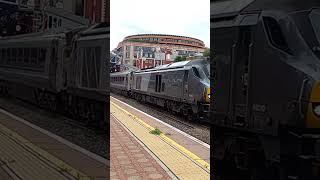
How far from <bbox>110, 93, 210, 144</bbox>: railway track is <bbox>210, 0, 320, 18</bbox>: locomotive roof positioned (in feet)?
1.41

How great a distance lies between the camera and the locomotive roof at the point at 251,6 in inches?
49.5

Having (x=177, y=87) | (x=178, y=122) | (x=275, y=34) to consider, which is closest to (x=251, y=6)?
(x=275, y=34)

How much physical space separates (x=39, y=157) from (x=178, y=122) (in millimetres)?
744

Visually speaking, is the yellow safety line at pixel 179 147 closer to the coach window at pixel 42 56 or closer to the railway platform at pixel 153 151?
the railway platform at pixel 153 151

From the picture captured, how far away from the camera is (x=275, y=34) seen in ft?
4.31

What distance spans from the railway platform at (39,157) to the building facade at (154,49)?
1.54 feet

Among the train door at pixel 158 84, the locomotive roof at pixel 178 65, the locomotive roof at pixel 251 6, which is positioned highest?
the locomotive roof at pixel 251 6

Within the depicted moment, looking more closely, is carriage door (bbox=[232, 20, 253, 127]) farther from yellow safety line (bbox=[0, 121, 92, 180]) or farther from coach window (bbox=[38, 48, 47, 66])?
coach window (bbox=[38, 48, 47, 66])

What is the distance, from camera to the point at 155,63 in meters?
1.68

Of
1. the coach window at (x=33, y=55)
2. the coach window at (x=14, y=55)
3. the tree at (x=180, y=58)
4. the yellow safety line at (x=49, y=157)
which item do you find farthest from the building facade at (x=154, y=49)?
the coach window at (x=14, y=55)

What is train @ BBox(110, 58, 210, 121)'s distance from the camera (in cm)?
149

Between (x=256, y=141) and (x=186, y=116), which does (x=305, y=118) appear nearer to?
(x=256, y=141)

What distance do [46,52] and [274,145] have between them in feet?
4.07

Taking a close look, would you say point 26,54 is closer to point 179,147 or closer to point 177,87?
point 177,87
